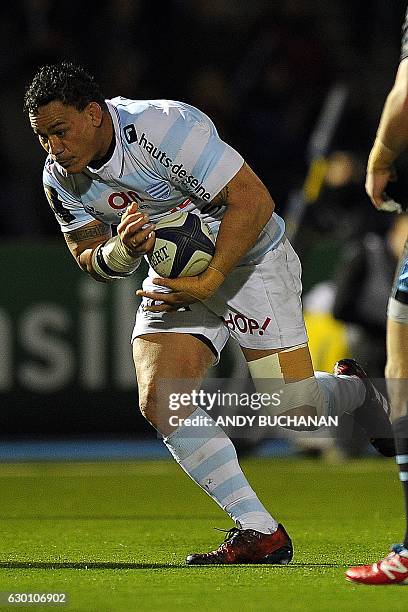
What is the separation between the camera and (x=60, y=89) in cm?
557

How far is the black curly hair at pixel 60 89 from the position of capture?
5562 millimetres

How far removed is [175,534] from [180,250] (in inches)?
73.1

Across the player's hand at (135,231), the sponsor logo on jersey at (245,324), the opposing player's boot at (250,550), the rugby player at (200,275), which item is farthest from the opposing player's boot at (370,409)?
the player's hand at (135,231)

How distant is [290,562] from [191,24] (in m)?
8.93

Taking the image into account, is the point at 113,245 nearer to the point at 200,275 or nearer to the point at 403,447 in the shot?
the point at 200,275

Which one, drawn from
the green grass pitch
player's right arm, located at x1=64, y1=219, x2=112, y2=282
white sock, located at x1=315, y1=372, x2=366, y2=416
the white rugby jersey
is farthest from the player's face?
the green grass pitch

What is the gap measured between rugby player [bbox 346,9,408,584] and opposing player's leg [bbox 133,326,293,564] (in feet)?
2.37

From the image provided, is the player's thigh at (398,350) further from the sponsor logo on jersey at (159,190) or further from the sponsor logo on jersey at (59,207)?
the sponsor logo on jersey at (59,207)

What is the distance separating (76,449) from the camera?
11.8 meters

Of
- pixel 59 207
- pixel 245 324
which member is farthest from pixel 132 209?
pixel 245 324

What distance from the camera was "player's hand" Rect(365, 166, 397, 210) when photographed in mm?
5062

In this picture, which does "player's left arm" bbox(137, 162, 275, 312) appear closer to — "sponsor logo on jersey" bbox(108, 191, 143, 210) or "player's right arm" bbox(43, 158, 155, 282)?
"player's right arm" bbox(43, 158, 155, 282)

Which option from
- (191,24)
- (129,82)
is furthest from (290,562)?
(191,24)

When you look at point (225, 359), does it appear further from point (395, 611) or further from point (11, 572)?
point (395, 611)
